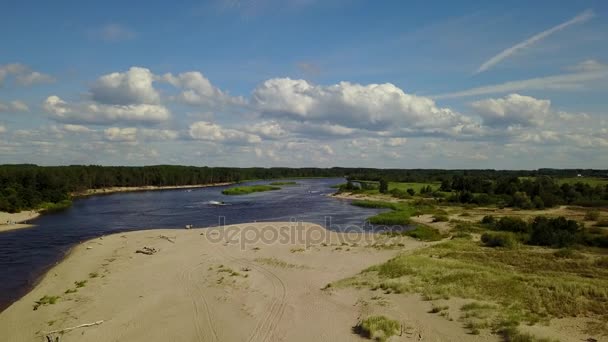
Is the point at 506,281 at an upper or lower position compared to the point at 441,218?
upper

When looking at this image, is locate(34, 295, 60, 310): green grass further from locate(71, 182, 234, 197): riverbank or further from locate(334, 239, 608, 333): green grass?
locate(71, 182, 234, 197): riverbank

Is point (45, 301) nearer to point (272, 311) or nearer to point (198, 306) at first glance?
point (198, 306)

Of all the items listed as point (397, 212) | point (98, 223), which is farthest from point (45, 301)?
point (397, 212)

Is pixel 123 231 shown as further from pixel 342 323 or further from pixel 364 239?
pixel 342 323

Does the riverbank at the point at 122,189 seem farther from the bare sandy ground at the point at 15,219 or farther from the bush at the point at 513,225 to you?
the bush at the point at 513,225

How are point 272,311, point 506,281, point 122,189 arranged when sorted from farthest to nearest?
point 122,189 < point 506,281 < point 272,311
